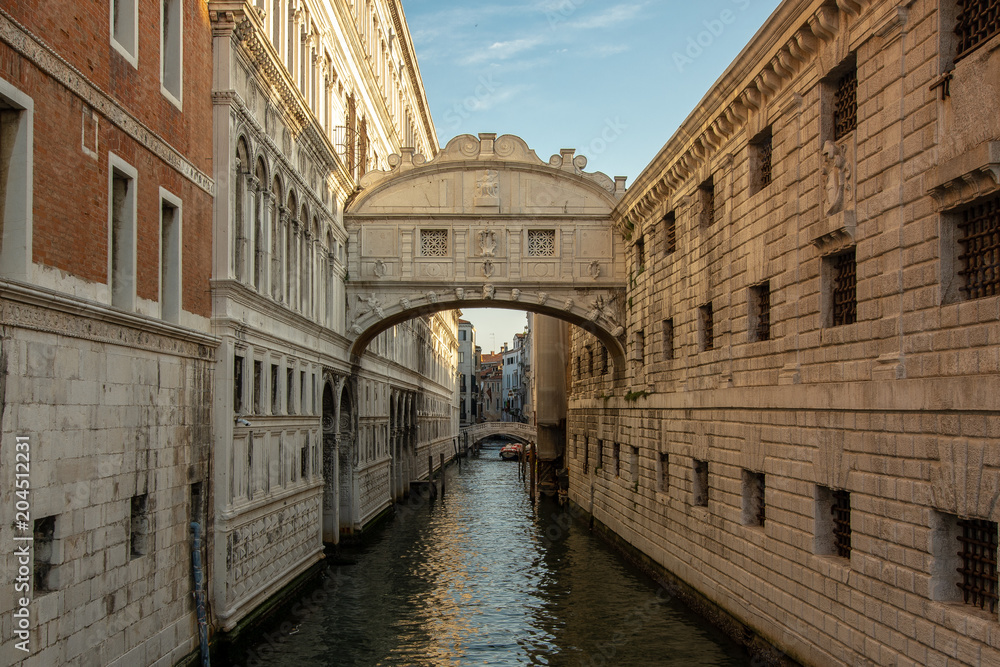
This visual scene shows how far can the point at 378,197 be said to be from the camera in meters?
22.5

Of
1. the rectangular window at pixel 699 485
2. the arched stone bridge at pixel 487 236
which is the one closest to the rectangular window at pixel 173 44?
the rectangular window at pixel 699 485

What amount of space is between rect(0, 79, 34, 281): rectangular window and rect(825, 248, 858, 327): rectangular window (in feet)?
26.8

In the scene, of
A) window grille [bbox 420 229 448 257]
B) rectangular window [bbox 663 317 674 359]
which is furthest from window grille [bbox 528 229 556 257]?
rectangular window [bbox 663 317 674 359]

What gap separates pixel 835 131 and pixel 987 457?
16.3ft

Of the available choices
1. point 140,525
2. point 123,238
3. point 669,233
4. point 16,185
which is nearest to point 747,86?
point 669,233

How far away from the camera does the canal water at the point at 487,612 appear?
44.5 feet

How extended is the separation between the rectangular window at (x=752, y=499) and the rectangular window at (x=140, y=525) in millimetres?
8092

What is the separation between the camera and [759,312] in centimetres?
1380

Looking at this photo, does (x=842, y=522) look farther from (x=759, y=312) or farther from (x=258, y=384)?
(x=258, y=384)

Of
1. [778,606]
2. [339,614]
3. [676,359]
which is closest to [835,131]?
[778,606]

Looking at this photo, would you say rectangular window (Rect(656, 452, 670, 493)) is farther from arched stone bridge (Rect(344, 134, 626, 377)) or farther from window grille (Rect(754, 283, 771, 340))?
window grille (Rect(754, 283, 771, 340))

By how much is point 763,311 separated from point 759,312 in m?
0.13

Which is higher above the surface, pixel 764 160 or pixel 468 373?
pixel 764 160

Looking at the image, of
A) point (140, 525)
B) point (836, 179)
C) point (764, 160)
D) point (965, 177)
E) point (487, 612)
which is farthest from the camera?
point (487, 612)
